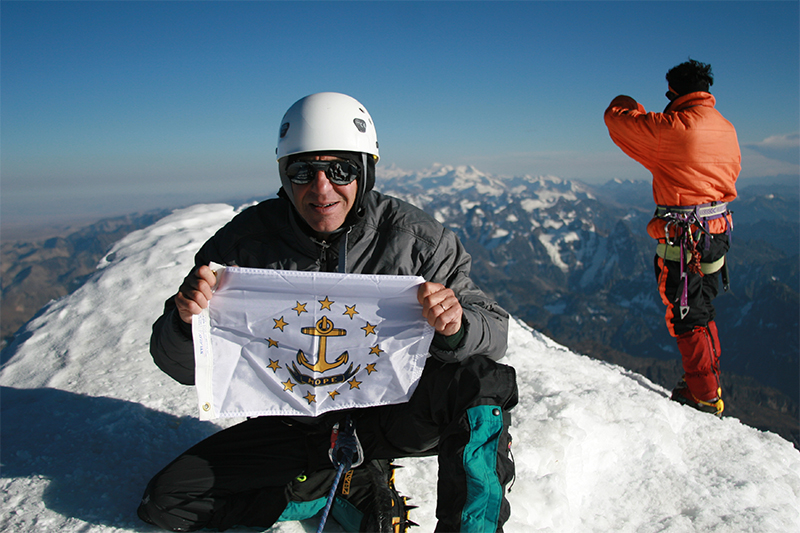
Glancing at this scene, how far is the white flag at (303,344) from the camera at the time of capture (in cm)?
324

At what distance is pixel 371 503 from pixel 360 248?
203 cm

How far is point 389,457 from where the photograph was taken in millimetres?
3559

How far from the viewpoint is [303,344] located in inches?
132

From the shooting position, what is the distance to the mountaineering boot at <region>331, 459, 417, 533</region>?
3.23 m

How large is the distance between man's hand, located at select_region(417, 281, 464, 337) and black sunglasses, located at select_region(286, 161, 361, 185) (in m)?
1.22

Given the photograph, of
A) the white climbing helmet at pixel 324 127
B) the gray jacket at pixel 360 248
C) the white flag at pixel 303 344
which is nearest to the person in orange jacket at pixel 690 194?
the gray jacket at pixel 360 248

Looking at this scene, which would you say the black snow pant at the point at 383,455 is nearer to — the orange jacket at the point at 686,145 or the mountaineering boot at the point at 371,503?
the mountaineering boot at the point at 371,503

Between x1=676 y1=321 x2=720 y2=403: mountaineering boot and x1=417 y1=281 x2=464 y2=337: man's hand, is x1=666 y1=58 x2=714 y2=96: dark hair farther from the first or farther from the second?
x1=417 y1=281 x2=464 y2=337: man's hand

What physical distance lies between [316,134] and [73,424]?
12.5 ft

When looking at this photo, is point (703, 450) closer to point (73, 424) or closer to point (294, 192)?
point (294, 192)

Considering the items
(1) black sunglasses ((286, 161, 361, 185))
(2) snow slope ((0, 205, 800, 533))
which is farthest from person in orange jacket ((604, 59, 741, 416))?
(1) black sunglasses ((286, 161, 361, 185))

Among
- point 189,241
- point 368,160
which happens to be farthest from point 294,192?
point 189,241

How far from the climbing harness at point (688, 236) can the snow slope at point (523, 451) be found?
190 cm

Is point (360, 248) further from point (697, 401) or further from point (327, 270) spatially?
point (697, 401)
